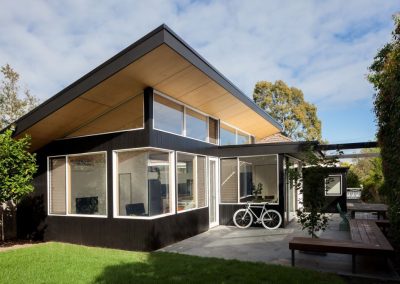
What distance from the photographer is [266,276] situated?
5.01 m

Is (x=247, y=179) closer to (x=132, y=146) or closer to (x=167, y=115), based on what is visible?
(x=167, y=115)

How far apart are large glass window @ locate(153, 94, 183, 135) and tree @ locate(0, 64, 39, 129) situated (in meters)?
15.7

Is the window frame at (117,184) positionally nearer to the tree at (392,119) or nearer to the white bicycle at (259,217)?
the white bicycle at (259,217)

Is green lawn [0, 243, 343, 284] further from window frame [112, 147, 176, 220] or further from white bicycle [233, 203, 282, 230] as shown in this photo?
white bicycle [233, 203, 282, 230]

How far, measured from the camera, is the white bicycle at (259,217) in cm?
985

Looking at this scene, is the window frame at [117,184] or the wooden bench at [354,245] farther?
the window frame at [117,184]

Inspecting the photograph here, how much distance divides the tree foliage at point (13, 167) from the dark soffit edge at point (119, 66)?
0.28 m

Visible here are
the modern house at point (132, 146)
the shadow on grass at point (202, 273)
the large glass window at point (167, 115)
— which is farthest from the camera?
the large glass window at point (167, 115)

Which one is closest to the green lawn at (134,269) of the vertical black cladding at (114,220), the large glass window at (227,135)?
the vertical black cladding at (114,220)

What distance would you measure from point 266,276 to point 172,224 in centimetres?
313

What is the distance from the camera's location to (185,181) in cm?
843

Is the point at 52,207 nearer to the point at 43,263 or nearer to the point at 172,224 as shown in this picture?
the point at 43,263

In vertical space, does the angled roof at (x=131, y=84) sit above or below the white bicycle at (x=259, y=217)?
above

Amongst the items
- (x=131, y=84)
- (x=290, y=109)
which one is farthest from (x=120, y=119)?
(x=290, y=109)
